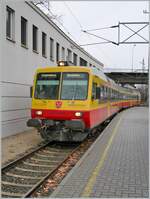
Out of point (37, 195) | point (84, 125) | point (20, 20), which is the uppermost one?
point (20, 20)

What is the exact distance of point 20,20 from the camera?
63.0 feet

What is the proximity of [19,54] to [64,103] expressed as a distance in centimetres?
567

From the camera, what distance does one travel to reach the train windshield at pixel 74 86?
47.5 feet

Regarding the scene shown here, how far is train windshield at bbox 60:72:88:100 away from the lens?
14.5 m

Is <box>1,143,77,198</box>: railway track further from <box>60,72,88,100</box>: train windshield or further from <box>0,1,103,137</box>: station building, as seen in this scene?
<box>0,1,103,137</box>: station building

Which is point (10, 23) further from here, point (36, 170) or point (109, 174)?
point (109, 174)

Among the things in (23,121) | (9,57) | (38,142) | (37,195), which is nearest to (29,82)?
(23,121)

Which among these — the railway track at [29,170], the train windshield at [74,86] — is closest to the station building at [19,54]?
the train windshield at [74,86]

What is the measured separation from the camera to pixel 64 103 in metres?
14.5

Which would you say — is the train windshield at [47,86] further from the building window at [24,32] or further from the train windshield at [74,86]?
the building window at [24,32]

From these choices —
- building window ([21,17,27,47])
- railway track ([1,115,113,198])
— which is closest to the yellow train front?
railway track ([1,115,113,198])

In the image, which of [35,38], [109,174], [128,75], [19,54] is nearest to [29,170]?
[109,174]

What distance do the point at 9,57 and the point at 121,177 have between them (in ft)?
33.9

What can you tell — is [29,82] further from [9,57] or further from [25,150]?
[25,150]
